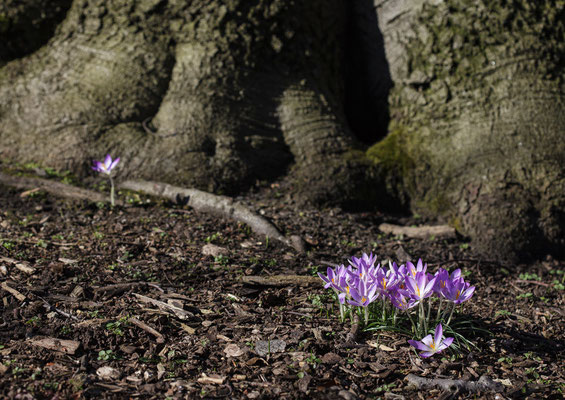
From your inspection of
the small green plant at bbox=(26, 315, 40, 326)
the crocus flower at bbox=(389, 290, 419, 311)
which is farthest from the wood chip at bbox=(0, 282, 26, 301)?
the crocus flower at bbox=(389, 290, 419, 311)

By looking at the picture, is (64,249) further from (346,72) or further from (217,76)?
(346,72)

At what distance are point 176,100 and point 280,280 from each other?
2074mm

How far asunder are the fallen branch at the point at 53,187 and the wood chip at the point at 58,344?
1.76 metres

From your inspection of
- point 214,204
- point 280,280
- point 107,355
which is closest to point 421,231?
point 280,280

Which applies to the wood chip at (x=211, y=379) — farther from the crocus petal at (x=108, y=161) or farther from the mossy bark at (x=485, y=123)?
the mossy bark at (x=485, y=123)

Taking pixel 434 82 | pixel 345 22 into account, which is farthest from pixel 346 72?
pixel 434 82

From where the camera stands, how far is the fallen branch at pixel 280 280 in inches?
122

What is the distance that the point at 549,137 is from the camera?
427 cm

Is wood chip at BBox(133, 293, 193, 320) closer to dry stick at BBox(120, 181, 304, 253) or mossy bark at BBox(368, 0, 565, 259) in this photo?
dry stick at BBox(120, 181, 304, 253)

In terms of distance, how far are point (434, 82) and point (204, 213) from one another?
8.18ft

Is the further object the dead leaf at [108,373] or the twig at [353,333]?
the twig at [353,333]

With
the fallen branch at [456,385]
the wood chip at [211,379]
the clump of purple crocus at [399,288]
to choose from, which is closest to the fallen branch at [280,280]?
the clump of purple crocus at [399,288]

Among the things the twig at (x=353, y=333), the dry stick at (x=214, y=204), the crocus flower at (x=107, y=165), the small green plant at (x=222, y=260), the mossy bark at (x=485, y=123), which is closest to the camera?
the twig at (x=353, y=333)

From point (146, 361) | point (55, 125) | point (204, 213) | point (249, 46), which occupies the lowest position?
point (146, 361)
